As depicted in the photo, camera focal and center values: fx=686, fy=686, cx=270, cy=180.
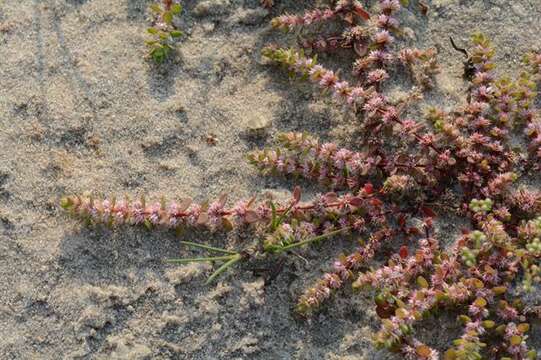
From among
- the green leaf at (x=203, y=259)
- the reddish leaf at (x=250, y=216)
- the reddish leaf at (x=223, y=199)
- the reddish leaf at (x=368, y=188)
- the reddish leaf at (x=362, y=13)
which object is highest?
the reddish leaf at (x=362, y=13)

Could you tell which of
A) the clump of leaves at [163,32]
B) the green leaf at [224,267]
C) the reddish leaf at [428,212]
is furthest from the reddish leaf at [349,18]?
the green leaf at [224,267]

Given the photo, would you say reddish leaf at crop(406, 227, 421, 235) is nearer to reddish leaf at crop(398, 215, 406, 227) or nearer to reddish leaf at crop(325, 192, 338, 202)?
reddish leaf at crop(398, 215, 406, 227)

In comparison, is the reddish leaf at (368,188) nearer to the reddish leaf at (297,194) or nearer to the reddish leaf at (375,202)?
the reddish leaf at (375,202)

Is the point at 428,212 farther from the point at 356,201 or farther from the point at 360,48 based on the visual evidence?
the point at 360,48

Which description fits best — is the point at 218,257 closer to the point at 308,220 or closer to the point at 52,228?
the point at 308,220

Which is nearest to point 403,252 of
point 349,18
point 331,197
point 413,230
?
point 413,230

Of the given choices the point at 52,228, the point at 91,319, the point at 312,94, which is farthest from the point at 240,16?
the point at 91,319
